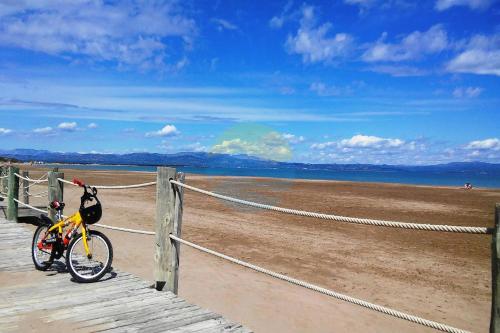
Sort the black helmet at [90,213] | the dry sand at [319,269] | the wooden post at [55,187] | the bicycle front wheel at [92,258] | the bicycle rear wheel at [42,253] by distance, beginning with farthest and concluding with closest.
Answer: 1. the wooden post at [55,187]
2. the dry sand at [319,269]
3. the bicycle rear wheel at [42,253]
4. the black helmet at [90,213]
5. the bicycle front wheel at [92,258]

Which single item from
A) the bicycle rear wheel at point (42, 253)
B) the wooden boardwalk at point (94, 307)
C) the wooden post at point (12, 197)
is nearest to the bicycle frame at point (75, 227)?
the bicycle rear wheel at point (42, 253)

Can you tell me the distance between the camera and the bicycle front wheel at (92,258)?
17.5 ft

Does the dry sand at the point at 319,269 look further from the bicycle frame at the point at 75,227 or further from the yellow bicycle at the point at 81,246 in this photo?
the bicycle frame at the point at 75,227

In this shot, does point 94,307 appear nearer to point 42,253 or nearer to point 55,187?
point 42,253

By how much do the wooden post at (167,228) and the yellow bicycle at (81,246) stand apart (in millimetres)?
840

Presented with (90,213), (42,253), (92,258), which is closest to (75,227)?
(90,213)

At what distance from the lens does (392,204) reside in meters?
25.2

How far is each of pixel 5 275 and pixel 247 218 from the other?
11538 millimetres

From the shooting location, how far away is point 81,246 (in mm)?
5746

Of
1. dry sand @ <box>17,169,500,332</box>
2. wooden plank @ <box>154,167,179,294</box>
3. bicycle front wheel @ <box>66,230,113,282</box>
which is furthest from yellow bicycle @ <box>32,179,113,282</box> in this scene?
dry sand @ <box>17,169,500,332</box>

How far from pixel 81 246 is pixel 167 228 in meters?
1.49

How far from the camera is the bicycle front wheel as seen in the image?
5.32 m

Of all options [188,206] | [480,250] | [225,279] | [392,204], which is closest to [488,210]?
[392,204]

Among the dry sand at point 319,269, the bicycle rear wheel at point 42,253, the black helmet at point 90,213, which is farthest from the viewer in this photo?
the dry sand at point 319,269
